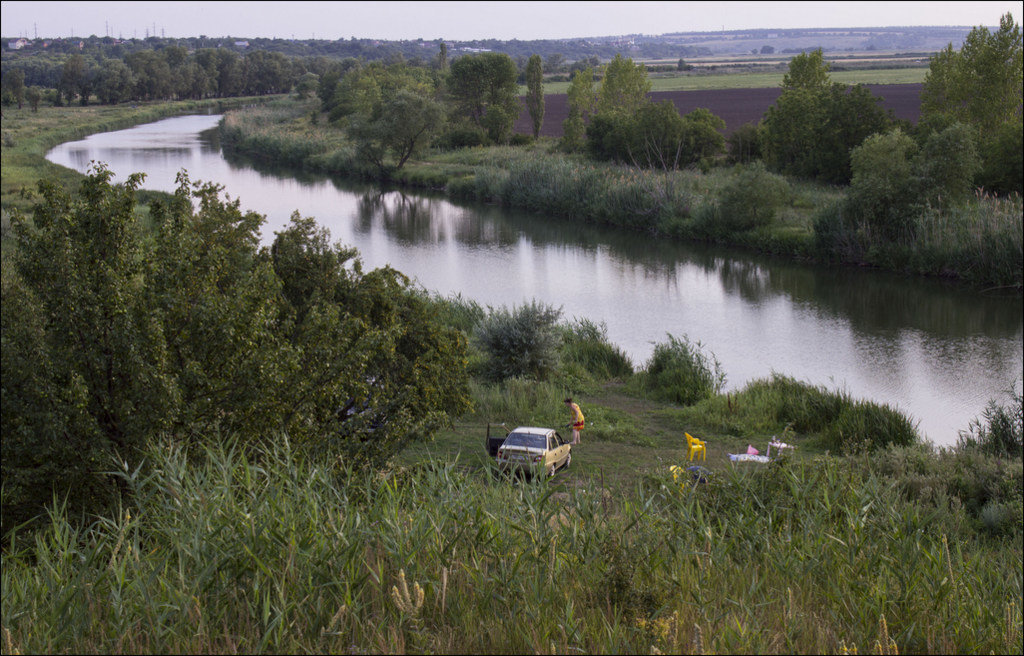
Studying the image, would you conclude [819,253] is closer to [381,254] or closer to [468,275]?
[468,275]

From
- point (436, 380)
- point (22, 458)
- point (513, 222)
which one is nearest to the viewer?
point (22, 458)

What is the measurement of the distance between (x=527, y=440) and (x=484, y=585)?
8.65 metres

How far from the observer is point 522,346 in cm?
2052

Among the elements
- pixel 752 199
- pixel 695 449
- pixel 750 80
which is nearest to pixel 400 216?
pixel 752 199

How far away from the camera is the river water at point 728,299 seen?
22.2 metres

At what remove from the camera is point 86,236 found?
8.80 m

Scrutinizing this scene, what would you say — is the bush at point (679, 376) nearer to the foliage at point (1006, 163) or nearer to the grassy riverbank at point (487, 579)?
the grassy riverbank at point (487, 579)

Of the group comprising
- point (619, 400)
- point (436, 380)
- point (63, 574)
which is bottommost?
point (619, 400)

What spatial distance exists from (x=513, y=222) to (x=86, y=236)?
126 ft

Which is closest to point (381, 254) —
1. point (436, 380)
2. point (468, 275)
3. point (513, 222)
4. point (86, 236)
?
point (468, 275)

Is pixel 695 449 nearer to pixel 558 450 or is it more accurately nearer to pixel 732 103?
pixel 558 450

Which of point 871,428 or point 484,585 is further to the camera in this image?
point 871,428

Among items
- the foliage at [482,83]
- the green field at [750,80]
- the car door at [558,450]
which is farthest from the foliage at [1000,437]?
the green field at [750,80]

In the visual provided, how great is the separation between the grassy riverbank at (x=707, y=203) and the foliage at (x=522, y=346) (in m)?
18.1
